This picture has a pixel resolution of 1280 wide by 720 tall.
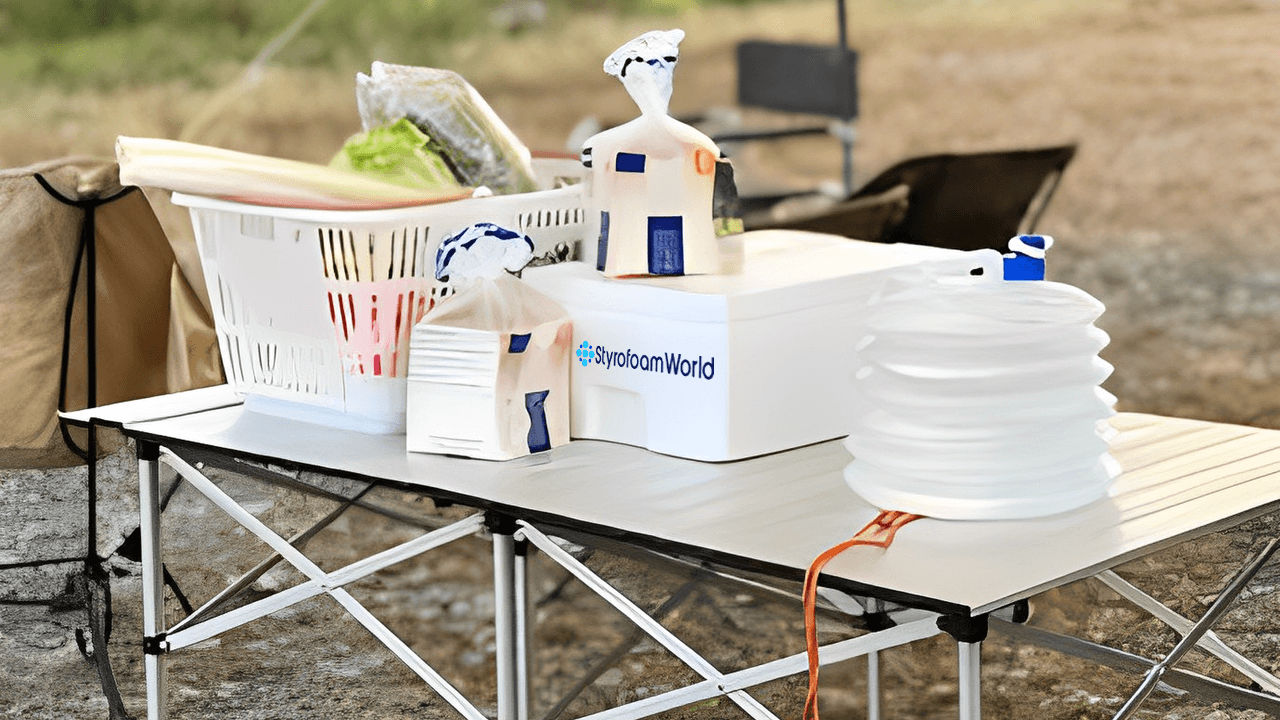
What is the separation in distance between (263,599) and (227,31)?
5564 millimetres

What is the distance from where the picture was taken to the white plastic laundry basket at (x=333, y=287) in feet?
5.21

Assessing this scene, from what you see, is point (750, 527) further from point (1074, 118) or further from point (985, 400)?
point (1074, 118)

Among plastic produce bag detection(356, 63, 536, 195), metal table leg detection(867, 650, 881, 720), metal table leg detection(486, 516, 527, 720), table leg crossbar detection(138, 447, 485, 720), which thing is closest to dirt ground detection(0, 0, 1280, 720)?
metal table leg detection(867, 650, 881, 720)

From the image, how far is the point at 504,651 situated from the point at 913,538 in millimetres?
448

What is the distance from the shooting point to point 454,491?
1.40 m

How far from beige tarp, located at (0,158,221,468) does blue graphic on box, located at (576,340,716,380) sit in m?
1.23

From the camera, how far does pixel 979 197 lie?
2977 mm

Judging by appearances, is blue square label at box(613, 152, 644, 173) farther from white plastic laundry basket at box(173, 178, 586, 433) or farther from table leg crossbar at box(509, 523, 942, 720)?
table leg crossbar at box(509, 523, 942, 720)

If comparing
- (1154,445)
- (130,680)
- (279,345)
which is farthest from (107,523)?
(1154,445)

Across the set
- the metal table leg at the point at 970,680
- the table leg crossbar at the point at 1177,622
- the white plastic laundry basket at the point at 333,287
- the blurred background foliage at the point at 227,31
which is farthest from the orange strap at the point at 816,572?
the blurred background foliage at the point at 227,31

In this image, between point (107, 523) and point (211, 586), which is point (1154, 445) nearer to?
point (211, 586)

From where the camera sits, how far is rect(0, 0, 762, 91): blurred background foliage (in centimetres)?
663

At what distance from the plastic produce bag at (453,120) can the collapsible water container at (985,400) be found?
2.06ft

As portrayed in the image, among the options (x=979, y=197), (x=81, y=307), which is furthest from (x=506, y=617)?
(x=979, y=197)
